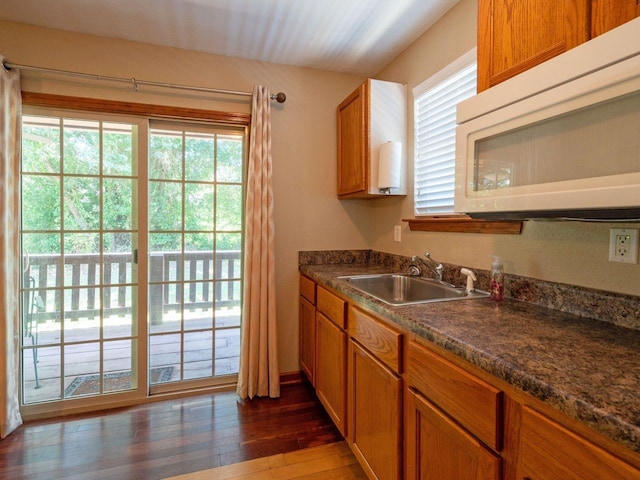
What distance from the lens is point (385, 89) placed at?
85.6 inches

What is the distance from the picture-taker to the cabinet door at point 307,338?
2256 mm

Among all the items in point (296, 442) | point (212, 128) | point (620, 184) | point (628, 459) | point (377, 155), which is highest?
point (212, 128)

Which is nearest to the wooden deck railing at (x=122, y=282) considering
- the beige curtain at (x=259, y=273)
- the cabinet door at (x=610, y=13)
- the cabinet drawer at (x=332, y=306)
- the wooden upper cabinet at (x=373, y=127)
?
the beige curtain at (x=259, y=273)

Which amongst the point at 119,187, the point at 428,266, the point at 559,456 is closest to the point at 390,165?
the point at 428,266

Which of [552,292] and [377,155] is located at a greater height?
[377,155]

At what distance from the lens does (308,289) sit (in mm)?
2357

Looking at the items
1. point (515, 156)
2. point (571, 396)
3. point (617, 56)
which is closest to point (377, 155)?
point (515, 156)

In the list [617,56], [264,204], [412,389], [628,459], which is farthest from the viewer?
[264,204]

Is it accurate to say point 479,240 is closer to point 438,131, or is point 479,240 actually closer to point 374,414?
point 438,131

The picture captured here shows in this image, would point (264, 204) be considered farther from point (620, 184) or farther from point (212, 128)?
point (620, 184)

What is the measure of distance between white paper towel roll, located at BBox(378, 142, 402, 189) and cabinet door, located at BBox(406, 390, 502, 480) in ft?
4.36

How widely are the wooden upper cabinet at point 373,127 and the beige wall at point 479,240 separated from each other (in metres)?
0.08

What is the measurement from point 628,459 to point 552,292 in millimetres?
845

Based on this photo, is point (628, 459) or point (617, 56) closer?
point (628, 459)
